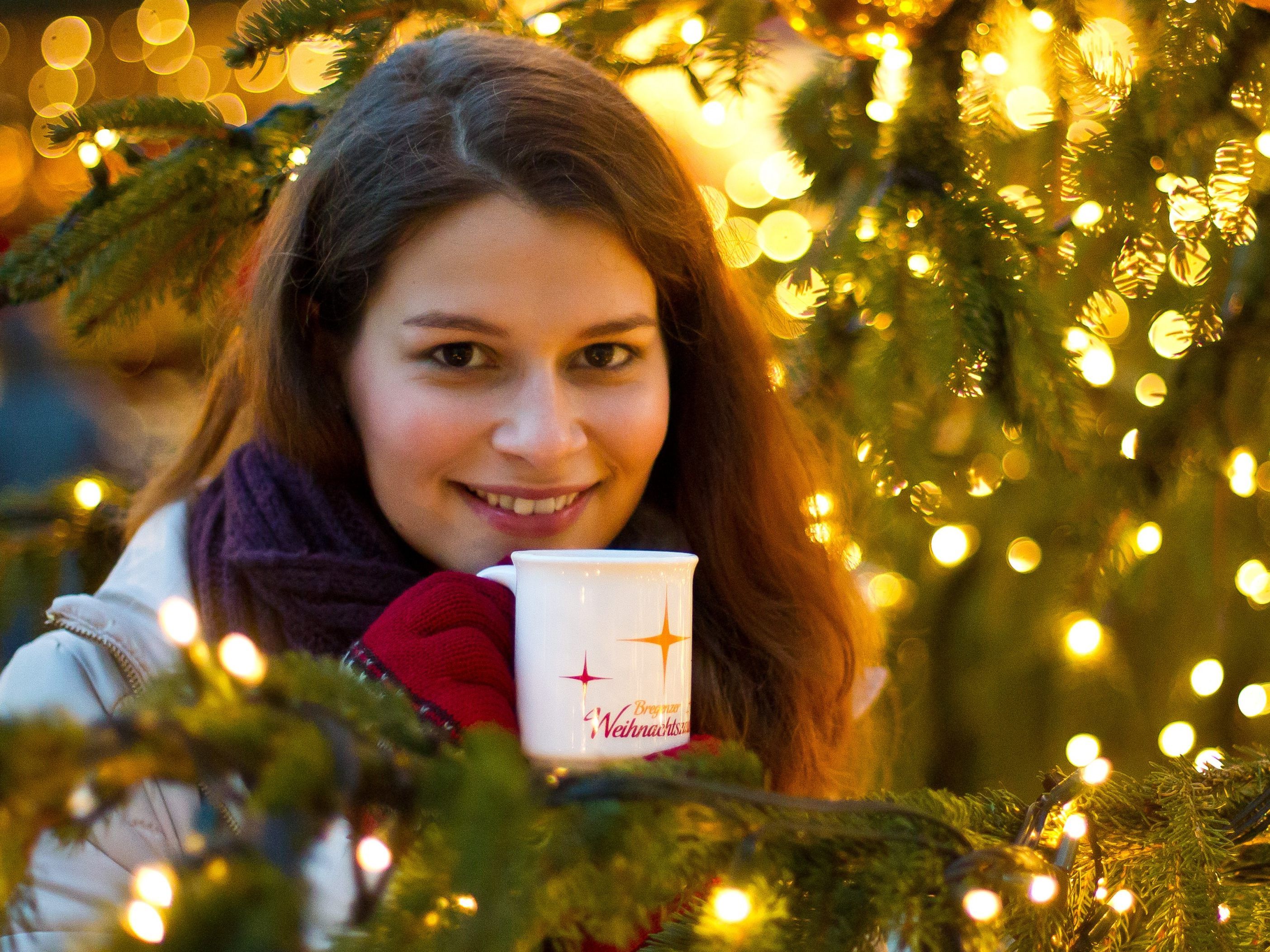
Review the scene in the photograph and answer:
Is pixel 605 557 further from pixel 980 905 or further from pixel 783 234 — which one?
pixel 783 234

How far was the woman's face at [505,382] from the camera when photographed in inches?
37.4

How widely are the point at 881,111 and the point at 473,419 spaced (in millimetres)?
522

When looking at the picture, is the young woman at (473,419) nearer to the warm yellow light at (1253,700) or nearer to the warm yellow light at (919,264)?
the warm yellow light at (919,264)

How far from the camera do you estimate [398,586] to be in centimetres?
104

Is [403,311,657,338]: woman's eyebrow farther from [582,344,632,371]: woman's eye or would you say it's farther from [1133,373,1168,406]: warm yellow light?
[1133,373,1168,406]: warm yellow light

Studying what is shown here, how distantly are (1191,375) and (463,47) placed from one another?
79 cm

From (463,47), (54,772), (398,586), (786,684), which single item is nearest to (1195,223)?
(786,684)

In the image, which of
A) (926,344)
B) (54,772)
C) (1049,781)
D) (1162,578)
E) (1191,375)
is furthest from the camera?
(1162,578)

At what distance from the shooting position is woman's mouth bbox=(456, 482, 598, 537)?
1.00 m

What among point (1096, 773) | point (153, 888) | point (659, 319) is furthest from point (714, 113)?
point (153, 888)

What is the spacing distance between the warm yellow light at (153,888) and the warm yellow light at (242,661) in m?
0.07

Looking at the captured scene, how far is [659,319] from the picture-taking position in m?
1.11

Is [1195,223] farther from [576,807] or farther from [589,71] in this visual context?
[576,807]

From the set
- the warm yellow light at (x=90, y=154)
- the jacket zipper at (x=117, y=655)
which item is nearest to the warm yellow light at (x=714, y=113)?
the warm yellow light at (x=90, y=154)
